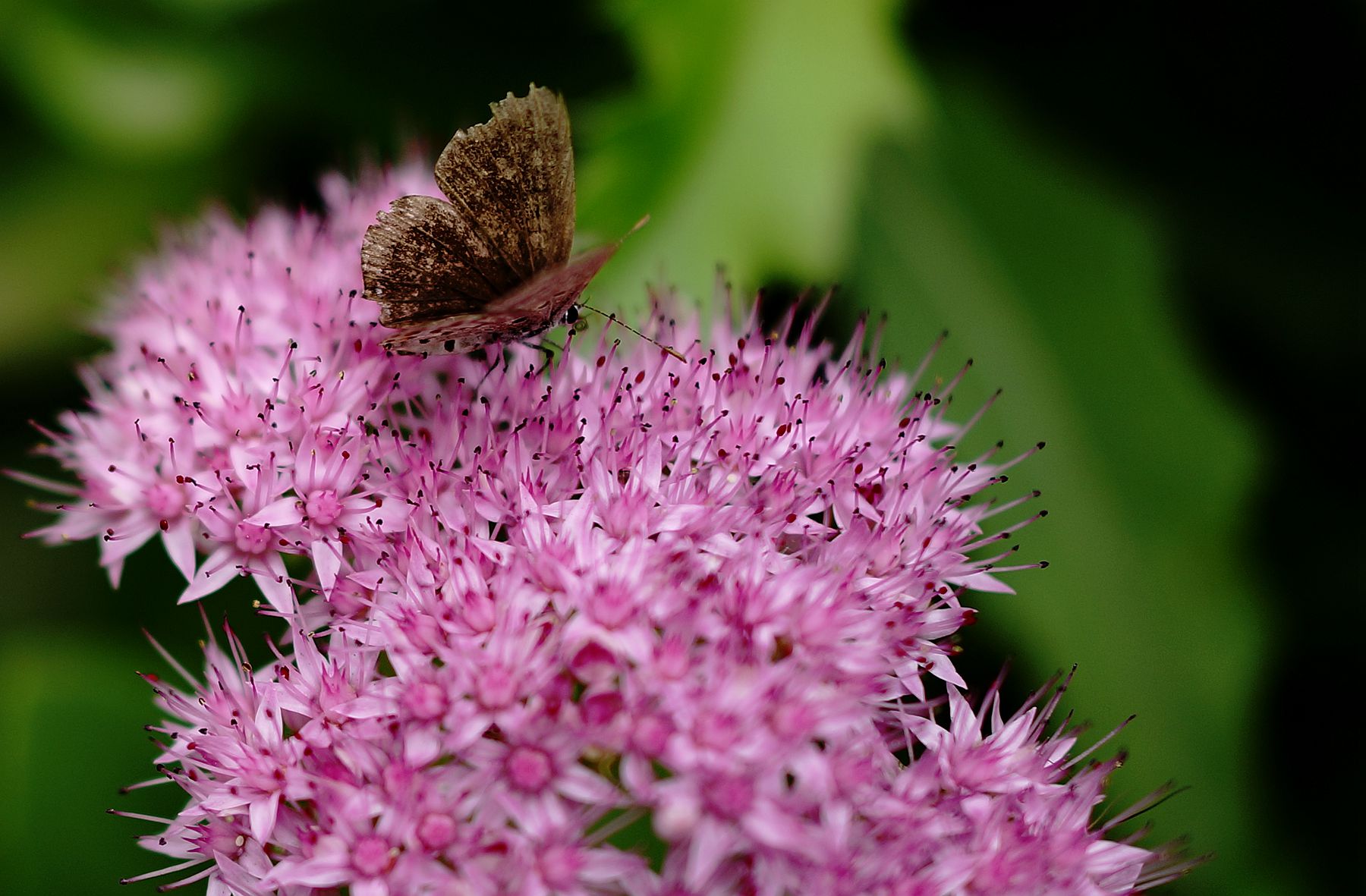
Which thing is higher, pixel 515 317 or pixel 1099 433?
pixel 1099 433

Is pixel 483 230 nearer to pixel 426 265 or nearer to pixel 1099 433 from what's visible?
pixel 426 265

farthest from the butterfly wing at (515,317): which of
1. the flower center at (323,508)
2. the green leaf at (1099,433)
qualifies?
the green leaf at (1099,433)

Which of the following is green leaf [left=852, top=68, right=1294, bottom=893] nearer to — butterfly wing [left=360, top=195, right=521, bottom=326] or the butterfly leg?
the butterfly leg

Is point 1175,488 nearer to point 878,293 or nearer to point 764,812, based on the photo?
point 878,293

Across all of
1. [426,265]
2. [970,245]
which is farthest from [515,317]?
[970,245]

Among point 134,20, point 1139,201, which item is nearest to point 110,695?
point 134,20

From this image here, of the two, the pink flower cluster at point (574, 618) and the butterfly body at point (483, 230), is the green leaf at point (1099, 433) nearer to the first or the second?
the pink flower cluster at point (574, 618)

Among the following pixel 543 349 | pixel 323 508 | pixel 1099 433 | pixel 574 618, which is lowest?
pixel 323 508

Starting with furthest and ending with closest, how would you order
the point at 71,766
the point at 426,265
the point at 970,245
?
the point at 970,245, the point at 71,766, the point at 426,265
